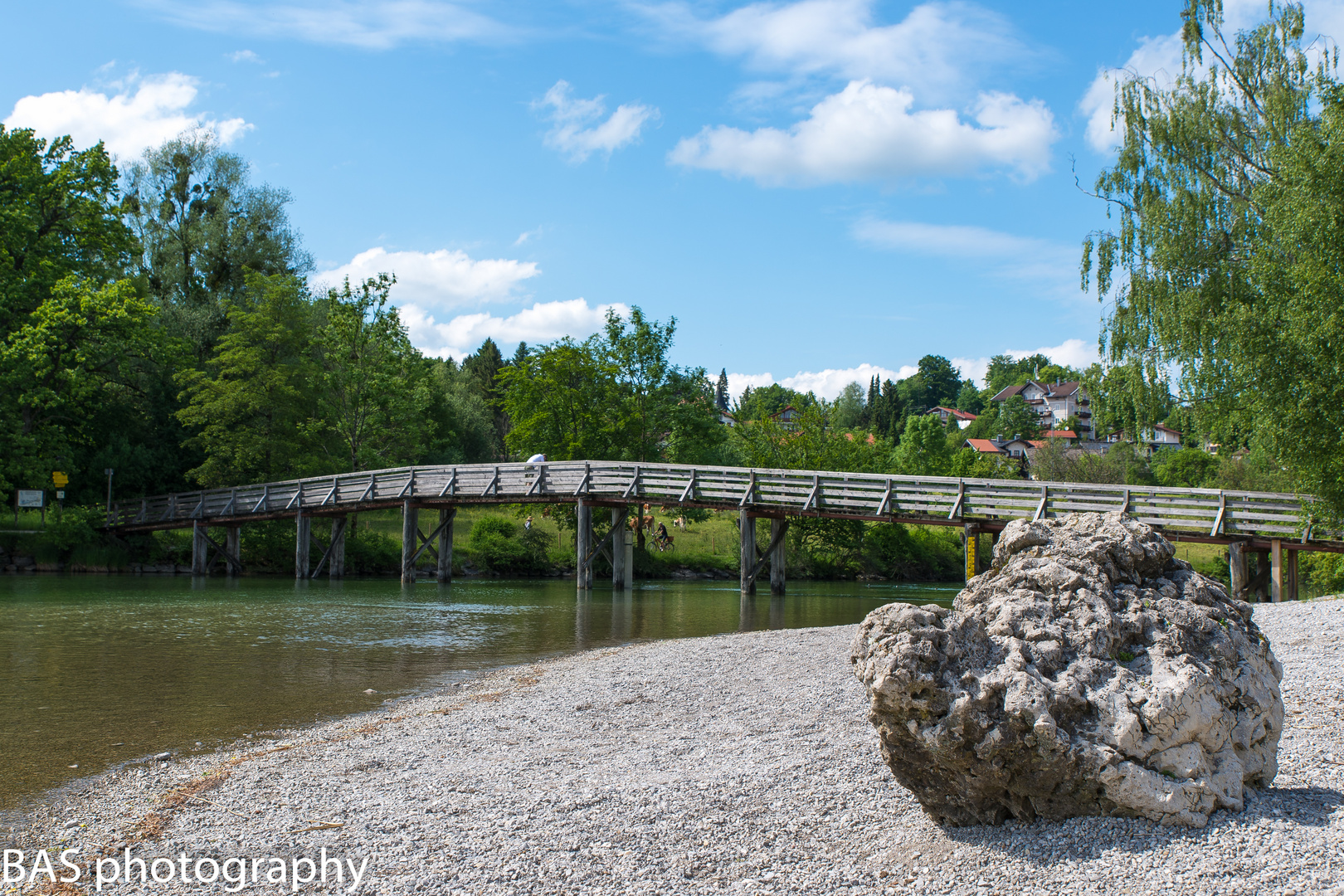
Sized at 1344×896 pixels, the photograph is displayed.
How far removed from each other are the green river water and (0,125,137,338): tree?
40.8ft

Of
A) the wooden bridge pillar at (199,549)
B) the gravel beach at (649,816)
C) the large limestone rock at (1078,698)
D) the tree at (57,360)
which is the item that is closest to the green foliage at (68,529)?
the tree at (57,360)

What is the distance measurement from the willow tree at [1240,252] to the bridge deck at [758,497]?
6.71ft

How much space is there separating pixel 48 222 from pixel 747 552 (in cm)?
3122

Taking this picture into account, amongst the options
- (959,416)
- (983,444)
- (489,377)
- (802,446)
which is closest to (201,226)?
(802,446)

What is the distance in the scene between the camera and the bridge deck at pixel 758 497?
65.8 ft

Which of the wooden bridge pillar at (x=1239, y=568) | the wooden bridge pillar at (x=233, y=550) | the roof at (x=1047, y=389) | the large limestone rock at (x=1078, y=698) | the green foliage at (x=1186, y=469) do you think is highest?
the roof at (x=1047, y=389)

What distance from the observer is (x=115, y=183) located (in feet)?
128

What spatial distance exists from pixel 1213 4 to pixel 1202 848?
27.7m

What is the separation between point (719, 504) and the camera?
89.0ft

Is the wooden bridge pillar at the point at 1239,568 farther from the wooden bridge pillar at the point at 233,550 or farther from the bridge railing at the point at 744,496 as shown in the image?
the wooden bridge pillar at the point at 233,550

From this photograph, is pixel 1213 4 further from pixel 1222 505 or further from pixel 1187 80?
pixel 1222 505

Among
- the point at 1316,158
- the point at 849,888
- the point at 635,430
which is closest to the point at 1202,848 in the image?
the point at 849,888

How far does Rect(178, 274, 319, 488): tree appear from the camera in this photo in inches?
1451

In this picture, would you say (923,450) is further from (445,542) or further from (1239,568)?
(1239,568)
